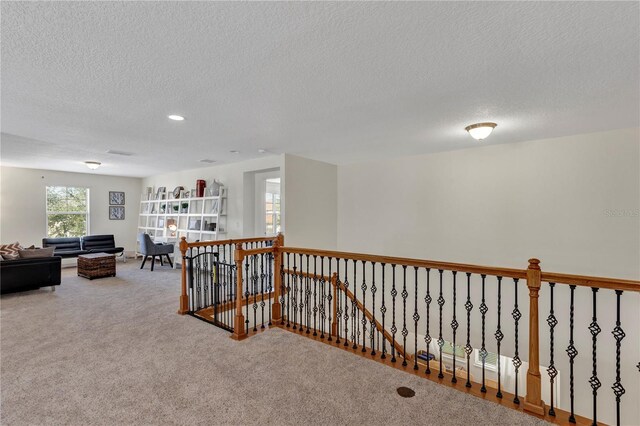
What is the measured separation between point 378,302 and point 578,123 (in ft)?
13.7

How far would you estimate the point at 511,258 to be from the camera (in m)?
4.67

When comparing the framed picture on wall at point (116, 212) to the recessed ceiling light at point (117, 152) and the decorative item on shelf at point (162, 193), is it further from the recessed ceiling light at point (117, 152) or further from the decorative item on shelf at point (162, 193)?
the recessed ceiling light at point (117, 152)

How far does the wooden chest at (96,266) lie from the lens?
628 centimetres

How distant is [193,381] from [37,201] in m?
7.94

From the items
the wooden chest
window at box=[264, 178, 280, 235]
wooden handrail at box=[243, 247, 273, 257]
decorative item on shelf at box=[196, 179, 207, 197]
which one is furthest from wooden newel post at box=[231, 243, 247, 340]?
the wooden chest

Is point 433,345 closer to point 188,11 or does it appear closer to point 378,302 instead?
point 378,302

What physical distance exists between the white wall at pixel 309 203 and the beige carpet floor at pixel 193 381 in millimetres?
2404

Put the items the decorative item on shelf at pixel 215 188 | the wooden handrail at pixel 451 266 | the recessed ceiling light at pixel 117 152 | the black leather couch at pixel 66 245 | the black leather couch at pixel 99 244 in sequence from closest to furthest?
the wooden handrail at pixel 451 266 < the recessed ceiling light at pixel 117 152 < the decorative item on shelf at pixel 215 188 < the black leather couch at pixel 66 245 < the black leather couch at pixel 99 244

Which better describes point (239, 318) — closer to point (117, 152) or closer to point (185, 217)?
point (117, 152)

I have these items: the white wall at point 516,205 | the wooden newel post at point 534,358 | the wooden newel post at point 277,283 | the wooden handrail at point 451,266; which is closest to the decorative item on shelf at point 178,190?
the white wall at point 516,205

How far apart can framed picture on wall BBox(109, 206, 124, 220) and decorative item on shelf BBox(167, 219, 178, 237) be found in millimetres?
1983

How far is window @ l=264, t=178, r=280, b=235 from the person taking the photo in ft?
22.4

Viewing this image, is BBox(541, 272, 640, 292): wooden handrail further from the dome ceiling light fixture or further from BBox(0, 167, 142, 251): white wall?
BBox(0, 167, 142, 251): white wall

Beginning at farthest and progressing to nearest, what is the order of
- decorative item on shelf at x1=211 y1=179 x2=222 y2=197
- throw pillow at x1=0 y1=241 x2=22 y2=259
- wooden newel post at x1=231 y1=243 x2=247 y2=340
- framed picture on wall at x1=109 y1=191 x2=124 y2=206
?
framed picture on wall at x1=109 y1=191 x2=124 y2=206 → decorative item on shelf at x1=211 y1=179 x2=222 y2=197 → throw pillow at x1=0 y1=241 x2=22 y2=259 → wooden newel post at x1=231 y1=243 x2=247 y2=340
